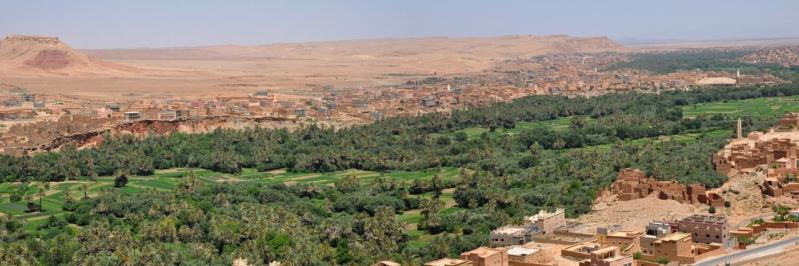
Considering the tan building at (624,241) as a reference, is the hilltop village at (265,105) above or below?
above

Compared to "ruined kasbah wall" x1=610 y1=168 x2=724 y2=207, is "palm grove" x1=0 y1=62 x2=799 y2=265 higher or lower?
lower

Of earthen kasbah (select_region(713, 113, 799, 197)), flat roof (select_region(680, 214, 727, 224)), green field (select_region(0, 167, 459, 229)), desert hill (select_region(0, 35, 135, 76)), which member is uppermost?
desert hill (select_region(0, 35, 135, 76))

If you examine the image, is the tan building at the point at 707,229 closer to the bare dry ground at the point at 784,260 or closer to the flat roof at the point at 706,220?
the flat roof at the point at 706,220

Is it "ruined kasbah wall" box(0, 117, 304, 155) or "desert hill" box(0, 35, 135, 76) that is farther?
"desert hill" box(0, 35, 135, 76)

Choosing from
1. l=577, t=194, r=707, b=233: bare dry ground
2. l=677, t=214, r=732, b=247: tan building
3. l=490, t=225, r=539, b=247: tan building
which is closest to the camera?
l=677, t=214, r=732, b=247: tan building

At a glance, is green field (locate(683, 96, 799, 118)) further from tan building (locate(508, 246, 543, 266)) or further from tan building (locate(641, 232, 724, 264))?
tan building (locate(508, 246, 543, 266))

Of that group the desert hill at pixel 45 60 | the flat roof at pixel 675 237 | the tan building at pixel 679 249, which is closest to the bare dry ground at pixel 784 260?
the tan building at pixel 679 249

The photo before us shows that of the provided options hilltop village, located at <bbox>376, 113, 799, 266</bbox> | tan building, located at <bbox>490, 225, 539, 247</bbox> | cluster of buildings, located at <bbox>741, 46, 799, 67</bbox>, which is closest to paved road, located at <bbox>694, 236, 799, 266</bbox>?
hilltop village, located at <bbox>376, 113, 799, 266</bbox>
